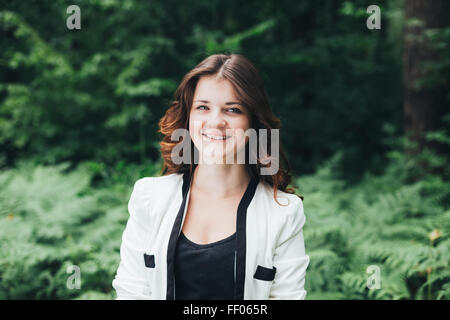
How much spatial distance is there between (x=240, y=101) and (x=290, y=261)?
745 millimetres

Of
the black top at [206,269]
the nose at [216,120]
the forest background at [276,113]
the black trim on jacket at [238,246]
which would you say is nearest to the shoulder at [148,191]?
the black trim on jacket at [238,246]

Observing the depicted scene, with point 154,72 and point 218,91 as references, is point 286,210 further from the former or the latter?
point 154,72

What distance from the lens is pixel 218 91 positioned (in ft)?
4.89

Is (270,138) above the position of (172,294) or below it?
above

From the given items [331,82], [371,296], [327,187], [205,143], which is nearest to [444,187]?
[327,187]

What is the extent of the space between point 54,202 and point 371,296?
357 centimetres

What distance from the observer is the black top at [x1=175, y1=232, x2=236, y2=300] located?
149cm

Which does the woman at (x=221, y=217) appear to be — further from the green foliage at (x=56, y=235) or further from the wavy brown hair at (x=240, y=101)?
the green foliage at (x=56, y=235)

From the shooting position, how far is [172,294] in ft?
4.93

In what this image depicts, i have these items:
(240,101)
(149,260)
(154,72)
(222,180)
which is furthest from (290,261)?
(154,72)

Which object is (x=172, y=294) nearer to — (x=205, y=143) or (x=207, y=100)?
(x=205, y=143)

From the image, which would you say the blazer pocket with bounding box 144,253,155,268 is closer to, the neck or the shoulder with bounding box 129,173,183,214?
the shoulder with bounding box 129,173,183,214

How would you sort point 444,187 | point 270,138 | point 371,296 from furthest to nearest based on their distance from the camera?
point 444,187
point 371,296
point 270,138

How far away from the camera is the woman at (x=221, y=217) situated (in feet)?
4.86
